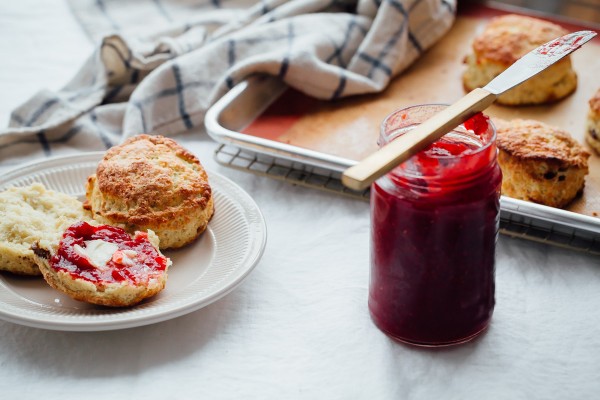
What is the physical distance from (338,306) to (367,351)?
0.14m

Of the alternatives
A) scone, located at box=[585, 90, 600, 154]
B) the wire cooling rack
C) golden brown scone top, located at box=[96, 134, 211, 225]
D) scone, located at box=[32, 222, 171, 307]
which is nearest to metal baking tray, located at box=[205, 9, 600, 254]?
the wire cooling rack

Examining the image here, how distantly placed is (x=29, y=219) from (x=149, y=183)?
0.81 ft

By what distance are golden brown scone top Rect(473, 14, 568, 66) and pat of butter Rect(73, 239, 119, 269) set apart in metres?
1.26

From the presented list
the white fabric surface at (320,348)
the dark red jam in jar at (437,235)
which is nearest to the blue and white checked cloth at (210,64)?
the white fabric surface at (320,348)

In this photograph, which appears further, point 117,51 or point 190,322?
point 117,51

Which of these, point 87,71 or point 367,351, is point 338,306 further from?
point 87,71

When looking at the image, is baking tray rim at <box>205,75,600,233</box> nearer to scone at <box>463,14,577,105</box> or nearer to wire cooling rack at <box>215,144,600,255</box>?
wire cooling rack at <box>215,144,600,255</box>

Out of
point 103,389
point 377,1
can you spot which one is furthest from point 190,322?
point 377,1

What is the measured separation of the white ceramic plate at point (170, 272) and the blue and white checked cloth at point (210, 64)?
0.29 m

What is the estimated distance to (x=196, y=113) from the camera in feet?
6.96

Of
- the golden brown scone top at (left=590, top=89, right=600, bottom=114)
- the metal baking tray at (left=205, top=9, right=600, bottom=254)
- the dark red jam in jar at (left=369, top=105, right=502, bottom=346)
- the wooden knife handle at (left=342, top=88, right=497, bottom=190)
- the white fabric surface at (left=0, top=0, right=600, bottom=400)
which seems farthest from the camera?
the golden brown scone top at (left=590, top=89, right=600, bottom=114)

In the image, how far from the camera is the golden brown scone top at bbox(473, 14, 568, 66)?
83.0 inches

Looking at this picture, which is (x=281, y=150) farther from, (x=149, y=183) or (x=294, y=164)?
(x=149, y=183)

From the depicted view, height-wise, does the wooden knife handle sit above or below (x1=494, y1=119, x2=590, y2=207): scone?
above
